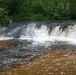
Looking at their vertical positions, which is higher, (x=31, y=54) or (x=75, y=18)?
(x=31, y=54)

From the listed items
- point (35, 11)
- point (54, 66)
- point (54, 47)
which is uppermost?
point (54, 66)

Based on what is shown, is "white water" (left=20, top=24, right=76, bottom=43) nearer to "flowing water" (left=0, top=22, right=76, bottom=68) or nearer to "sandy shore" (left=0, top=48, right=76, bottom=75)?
"flowing water" (left=0, top=22, right=76, bottom=68)

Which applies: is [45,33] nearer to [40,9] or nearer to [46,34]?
[46,34]

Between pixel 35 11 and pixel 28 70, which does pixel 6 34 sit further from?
pixel 28 70

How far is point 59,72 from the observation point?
39.2 ft

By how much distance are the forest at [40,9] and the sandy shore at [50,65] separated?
14.9 meters

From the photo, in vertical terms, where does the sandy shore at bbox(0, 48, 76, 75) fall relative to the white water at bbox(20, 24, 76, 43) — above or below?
above

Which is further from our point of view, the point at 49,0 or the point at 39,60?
the point at 49,0

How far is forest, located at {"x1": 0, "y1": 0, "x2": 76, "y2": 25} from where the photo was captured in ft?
→ 98.8

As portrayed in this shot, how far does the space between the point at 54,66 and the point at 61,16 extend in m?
18.0

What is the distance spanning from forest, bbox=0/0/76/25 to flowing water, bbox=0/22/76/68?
4.97 metres

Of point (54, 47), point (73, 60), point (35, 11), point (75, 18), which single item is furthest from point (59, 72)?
point (35, 11)

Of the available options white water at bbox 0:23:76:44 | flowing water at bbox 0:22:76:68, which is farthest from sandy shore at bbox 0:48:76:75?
white water at bbox 0:23:76:44

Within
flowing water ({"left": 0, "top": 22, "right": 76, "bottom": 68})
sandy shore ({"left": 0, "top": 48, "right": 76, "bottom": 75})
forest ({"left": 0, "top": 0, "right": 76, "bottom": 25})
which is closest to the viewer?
sandy shore ({"left": 0, "top": 48, "right": 76, "bottom": 75})
